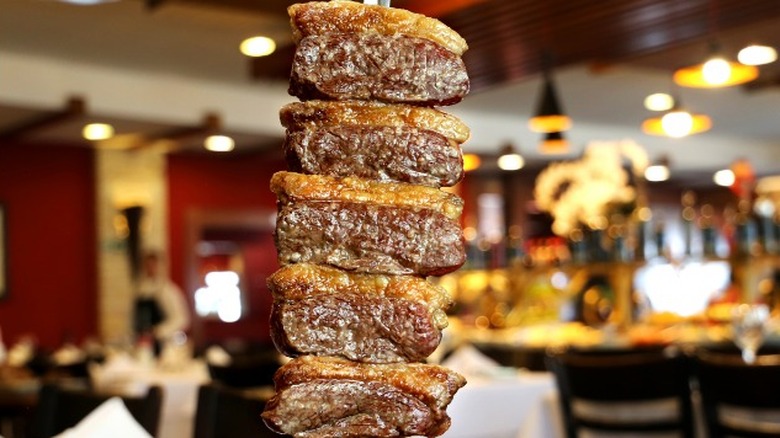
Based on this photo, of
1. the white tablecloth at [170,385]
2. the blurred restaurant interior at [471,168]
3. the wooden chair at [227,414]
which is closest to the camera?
the wooden chair at [227,414]

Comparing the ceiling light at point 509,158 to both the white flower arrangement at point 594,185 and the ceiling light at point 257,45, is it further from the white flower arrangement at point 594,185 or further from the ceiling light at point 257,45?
the ceiling light at point 257,45

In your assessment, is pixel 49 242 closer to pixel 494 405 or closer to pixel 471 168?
pixel 471 168

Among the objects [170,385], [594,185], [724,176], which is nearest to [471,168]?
[594,185]

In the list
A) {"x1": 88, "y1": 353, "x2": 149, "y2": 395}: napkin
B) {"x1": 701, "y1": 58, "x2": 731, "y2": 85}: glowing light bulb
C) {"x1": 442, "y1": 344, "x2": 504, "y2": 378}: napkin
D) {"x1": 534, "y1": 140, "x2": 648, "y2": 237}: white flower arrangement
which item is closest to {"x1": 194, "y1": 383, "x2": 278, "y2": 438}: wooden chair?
{"x1": 442, "y1": 344, "x2": 504, "y2": 378}: napkin

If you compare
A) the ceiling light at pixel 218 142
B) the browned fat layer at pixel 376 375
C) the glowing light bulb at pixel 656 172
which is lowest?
the browned fat layer at pixel 376 375

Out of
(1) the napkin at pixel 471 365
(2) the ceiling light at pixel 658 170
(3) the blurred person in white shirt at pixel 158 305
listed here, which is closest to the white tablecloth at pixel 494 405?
(1) the napkin at pixel 471 365

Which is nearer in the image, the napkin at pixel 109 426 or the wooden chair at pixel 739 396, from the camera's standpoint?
the napkin at pixel 109 426
